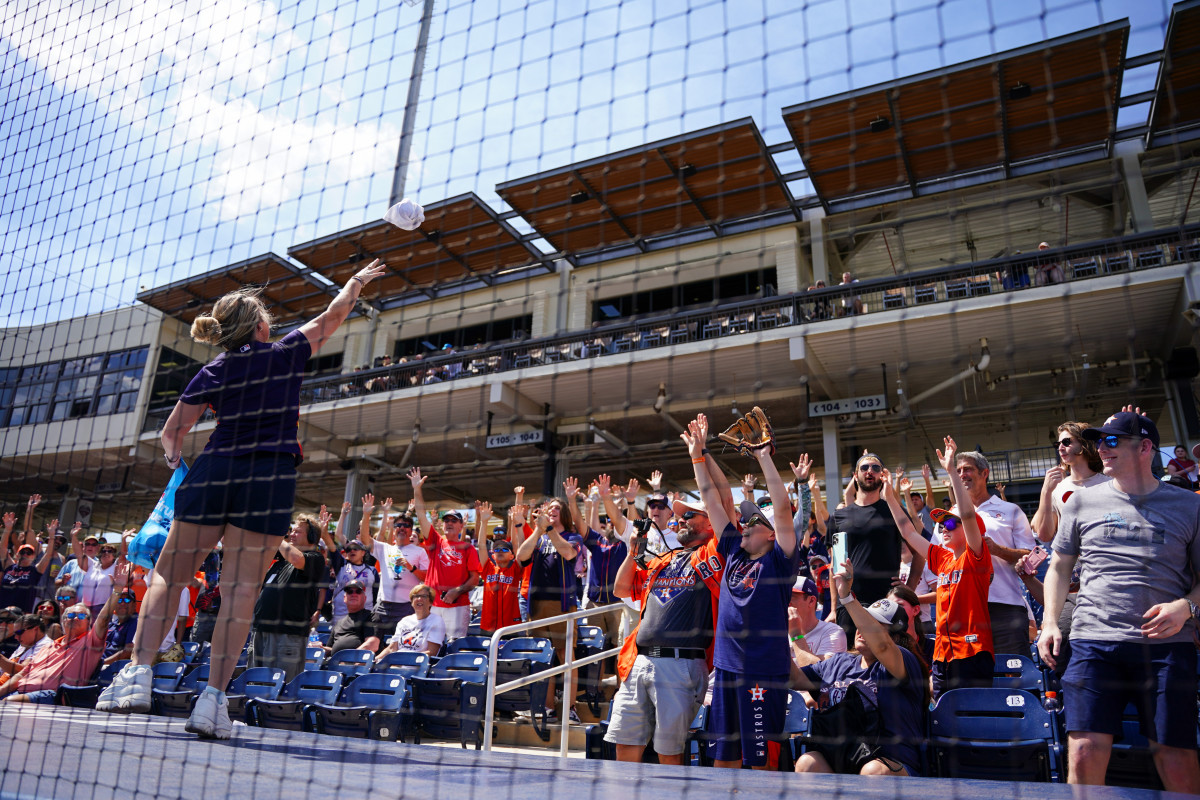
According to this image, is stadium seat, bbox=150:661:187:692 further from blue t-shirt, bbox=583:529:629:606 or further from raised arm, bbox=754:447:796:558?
raised arm, bbox=754:447:796:558

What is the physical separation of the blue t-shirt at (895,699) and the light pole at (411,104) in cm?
359

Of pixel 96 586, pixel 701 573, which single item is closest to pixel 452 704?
pixel 701 573

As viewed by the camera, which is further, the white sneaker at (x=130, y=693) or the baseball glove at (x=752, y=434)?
the baseball glove at (x=752, y=434)

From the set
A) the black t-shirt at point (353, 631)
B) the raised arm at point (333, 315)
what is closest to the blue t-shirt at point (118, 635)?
the black t-shirt at point (353, 631)

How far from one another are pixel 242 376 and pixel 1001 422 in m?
14.1

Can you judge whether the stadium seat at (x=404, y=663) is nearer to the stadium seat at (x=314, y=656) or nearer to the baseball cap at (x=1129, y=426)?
the stadium seat at (x=314, y=656)

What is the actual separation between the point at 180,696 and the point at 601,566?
338cm

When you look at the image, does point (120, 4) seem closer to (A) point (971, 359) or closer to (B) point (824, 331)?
(B) point (824, 331)

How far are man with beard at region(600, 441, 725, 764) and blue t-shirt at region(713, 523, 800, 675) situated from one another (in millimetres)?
246

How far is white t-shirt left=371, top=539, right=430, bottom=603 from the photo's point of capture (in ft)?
23.0

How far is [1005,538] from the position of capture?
4262 millimetres

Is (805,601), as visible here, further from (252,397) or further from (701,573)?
(252,397)

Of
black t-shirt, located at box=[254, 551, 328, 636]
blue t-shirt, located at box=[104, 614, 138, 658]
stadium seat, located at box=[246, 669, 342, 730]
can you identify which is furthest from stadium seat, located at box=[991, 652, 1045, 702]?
blue t-shirt, located at box=[104, 614, 138, 658]

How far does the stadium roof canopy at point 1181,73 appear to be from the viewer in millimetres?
10547
